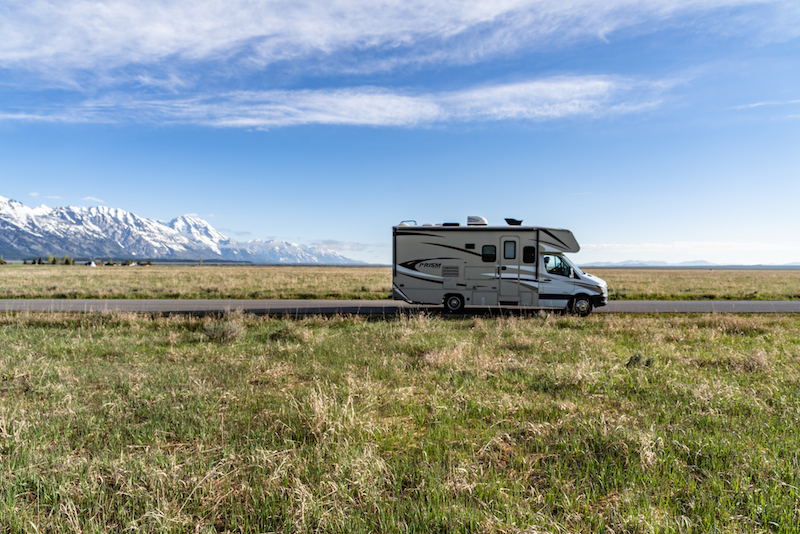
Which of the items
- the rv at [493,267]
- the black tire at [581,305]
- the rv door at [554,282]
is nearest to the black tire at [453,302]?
the rv at [493,267]

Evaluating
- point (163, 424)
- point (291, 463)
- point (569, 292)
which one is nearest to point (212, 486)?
point (291, 463)

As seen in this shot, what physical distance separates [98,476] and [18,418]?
2.32 metres

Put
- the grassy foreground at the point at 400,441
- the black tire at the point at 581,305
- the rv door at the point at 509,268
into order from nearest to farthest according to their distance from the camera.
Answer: the grassy foreground at the point at 400,441, the black tire at the point at 581,305, the rv door at the point at 509,268

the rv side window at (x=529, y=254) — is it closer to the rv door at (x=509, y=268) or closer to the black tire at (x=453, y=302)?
the rv door at (x=509, y=268)

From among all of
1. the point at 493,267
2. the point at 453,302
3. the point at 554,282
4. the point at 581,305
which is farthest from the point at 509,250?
the point at 581,305

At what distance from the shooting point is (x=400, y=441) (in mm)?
4250

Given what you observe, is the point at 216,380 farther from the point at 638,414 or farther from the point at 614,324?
the point at 614,324

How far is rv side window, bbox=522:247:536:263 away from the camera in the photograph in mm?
15336

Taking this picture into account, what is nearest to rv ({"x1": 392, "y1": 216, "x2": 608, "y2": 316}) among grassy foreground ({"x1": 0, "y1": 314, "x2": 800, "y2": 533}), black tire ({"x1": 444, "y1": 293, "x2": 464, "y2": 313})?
black tire ({"x1": 444, "y1": 293, "x2": 464, "y2": 313})

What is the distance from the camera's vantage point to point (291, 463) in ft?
12.0

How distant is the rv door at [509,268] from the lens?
15.4 meters

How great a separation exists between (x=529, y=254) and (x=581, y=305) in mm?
2847

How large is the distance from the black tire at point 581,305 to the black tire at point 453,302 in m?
4.31

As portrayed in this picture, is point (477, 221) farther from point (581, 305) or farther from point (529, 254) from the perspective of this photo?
point (581, 305)
